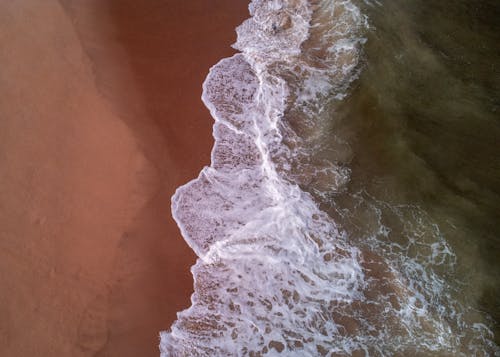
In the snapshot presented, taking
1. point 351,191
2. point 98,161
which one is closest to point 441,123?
point 351,191

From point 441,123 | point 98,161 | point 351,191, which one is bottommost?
point 351,191

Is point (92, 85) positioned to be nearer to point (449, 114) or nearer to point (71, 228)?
point (71, 228)

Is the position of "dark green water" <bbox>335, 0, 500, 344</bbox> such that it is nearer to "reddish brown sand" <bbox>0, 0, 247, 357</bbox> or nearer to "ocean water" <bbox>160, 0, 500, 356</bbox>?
"ocean water" <bbox>160, 0, 500, 356</bbox>

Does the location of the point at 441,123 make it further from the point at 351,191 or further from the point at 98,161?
the point at 98,161

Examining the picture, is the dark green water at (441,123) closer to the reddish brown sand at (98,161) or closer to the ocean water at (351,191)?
the ocean water at (351,191)

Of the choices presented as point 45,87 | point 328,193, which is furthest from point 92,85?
point 328,193

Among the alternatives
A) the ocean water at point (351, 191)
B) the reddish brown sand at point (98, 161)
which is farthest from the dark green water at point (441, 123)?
the reddish brown sand at point (98, 161)

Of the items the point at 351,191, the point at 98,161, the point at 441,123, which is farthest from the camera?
the point at 441,123
